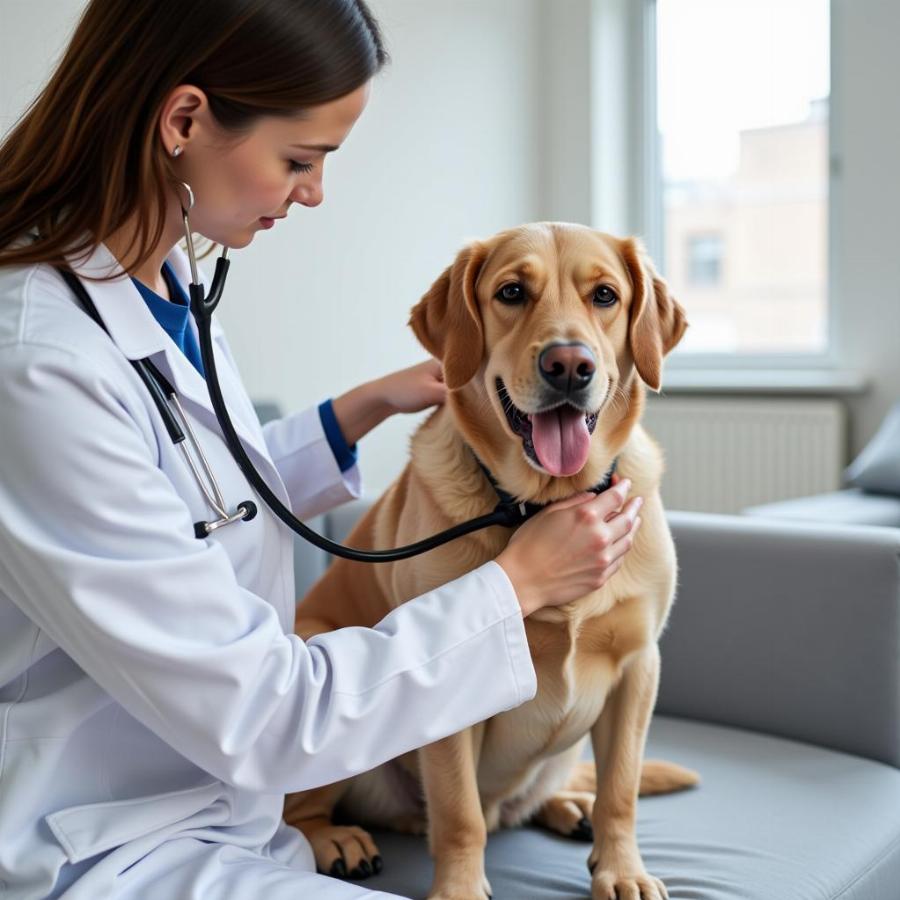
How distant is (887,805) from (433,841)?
2.40 ft

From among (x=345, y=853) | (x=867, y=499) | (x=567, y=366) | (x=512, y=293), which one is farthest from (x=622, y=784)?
(x=867, y=499)

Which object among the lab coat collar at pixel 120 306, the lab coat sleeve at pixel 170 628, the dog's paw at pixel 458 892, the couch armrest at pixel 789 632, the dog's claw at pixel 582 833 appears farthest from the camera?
the couch armrest at pixel 789 632

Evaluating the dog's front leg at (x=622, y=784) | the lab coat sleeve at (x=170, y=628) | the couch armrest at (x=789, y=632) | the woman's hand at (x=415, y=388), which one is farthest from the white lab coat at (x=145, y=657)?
the couch armrest at (x=789, y=632)

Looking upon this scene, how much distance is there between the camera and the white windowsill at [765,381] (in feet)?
13.8

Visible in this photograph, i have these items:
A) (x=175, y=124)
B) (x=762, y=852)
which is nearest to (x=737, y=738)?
(x=762, y=852)

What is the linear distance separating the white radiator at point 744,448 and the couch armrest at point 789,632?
2.38 metres

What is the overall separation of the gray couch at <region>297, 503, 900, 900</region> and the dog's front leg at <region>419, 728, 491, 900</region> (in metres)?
0.07

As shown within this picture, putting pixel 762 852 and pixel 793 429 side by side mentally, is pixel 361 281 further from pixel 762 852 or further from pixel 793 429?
pixel 762 852

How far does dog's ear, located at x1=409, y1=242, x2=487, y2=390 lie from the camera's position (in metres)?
1.46

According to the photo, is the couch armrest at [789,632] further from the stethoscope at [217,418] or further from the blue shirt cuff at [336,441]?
the stethoscope at [217,418]

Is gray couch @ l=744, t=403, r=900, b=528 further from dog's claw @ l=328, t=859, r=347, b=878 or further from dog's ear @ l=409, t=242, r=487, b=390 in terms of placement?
dog's claw @ l=328, t=859, r=347, b=878

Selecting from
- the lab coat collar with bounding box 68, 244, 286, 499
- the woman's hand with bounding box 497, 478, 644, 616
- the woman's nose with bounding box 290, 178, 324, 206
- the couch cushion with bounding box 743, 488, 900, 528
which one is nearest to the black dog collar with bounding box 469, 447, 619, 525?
the woman's hand with bounding box 497, 478, 644, 616

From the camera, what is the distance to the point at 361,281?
3.85 meters

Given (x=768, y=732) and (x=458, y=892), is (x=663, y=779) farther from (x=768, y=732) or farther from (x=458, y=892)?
(x=458, y=892)
